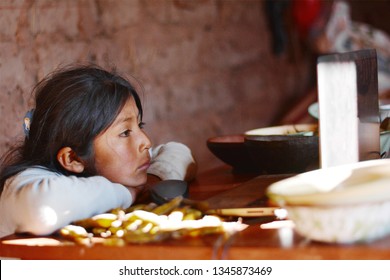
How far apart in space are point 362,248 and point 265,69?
12.4 feet

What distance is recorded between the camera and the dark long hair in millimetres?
1628

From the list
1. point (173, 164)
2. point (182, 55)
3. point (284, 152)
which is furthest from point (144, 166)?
point (182, 55)

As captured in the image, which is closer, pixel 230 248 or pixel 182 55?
pixel 230 248

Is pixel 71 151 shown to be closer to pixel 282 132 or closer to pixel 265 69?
pixel 282 132

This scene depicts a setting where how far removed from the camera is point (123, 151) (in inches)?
66.0

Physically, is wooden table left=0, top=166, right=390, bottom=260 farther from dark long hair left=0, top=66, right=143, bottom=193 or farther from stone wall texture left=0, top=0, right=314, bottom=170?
stone wall texture left=0, top=0, right=314, bottom=170

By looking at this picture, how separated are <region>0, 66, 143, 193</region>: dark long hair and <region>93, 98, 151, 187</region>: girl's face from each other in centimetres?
2

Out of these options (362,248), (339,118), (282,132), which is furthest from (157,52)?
(362,248)

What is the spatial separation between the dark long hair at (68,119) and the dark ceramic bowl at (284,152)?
352 millimetres

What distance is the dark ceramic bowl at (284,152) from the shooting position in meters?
1.67

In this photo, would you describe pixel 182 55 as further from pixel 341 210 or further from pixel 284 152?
pixel 341 210

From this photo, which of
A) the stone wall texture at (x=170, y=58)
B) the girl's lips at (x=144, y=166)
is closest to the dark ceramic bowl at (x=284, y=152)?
the girl's lips at (x=144, y=166)

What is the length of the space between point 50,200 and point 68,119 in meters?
0.35
